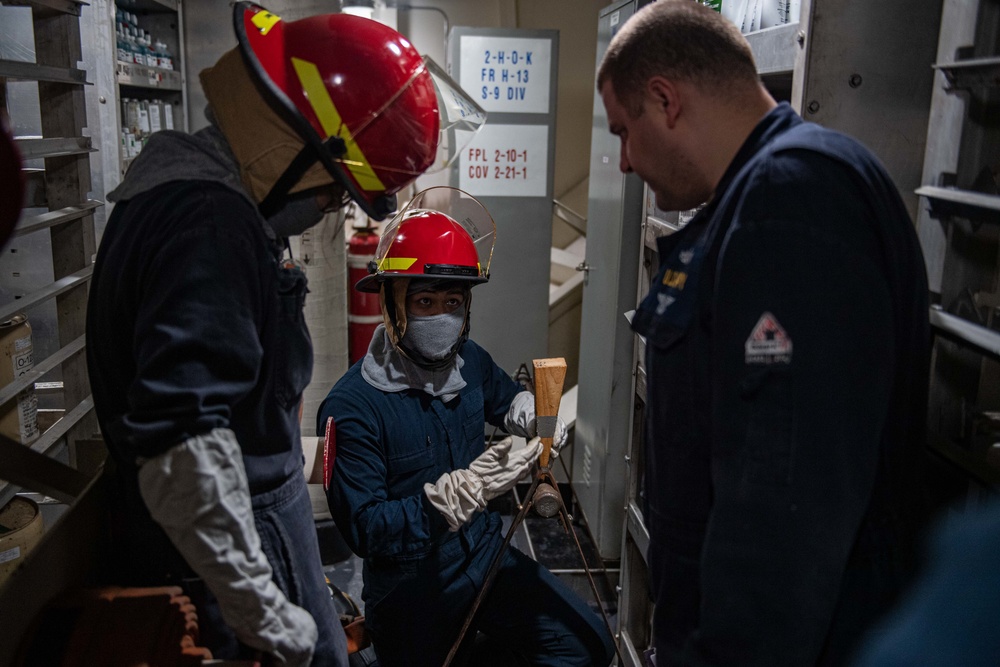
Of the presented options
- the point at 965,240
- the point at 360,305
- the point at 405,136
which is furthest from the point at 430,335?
the point at 360,305

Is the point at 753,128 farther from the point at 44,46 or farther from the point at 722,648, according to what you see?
the point at 44,46

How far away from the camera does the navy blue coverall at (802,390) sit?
3.54 feet

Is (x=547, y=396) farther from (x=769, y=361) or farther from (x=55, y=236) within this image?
(x=55, y=236)

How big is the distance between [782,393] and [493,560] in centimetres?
153

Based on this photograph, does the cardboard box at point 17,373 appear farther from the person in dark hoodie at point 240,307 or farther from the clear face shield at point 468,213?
the clear face shield at point 468,213

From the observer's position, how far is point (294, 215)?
1536 mm

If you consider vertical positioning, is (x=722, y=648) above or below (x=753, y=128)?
below

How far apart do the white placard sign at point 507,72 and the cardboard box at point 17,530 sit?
3.05m

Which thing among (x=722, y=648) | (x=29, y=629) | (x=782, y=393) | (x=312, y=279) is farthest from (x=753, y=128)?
(x=312, y=279)

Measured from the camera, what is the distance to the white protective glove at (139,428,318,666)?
4.20 ft

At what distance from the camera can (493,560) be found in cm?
243

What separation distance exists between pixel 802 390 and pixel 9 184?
1.09m

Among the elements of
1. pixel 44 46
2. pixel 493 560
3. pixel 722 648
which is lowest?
pixel 493 560

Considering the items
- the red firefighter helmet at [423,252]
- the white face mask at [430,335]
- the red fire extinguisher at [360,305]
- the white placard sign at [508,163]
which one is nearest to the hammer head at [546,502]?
the white face mask at [430,335]
